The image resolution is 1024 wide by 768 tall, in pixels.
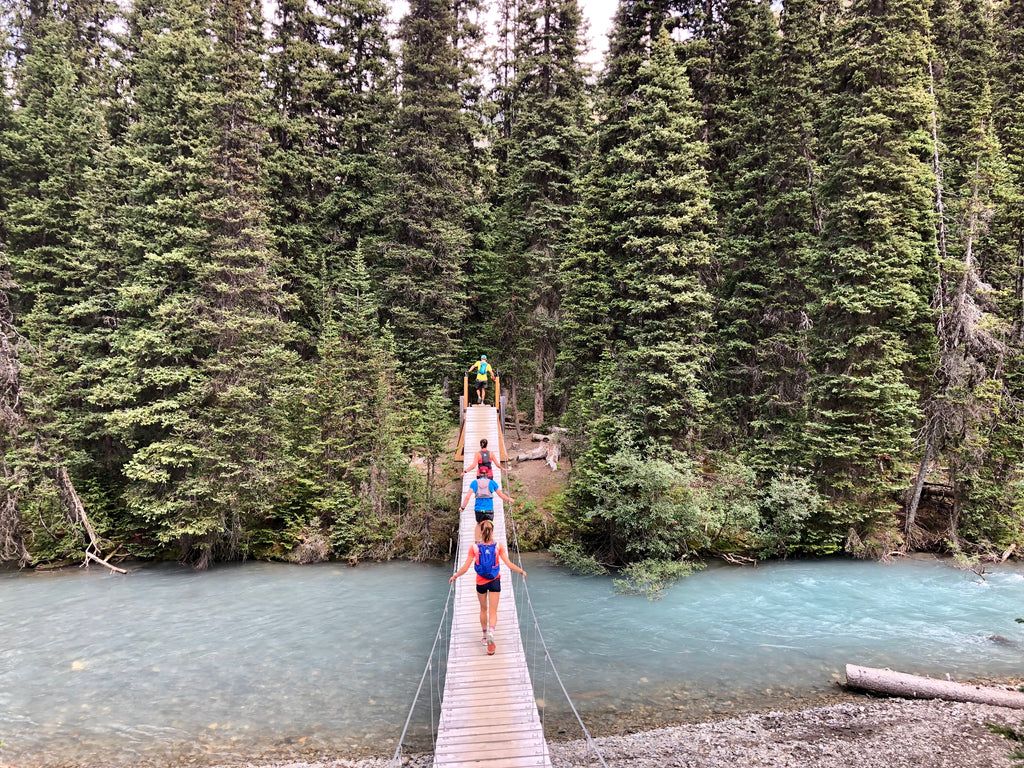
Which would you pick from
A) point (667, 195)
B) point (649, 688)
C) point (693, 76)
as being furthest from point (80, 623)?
point (693, 76)

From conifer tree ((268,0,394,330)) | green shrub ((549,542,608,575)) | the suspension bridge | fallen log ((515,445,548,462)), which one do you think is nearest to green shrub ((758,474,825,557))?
green shrub ((549,542,608,575))

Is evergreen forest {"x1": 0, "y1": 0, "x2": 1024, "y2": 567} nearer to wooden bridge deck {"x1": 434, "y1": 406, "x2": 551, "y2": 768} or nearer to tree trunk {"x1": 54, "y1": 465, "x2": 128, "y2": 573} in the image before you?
tree trunk {"x1": 54, "y1": 465, "x2": 128, "y2": 573}

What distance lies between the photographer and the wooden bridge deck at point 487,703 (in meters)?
6.16

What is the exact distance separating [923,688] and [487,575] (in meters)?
7.82

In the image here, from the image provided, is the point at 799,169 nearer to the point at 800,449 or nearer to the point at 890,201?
the point at 890,201

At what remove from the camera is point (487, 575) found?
7742 millimetres

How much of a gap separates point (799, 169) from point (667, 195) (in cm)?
523

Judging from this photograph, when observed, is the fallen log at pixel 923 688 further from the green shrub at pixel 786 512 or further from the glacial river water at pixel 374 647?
the green shrub at pixel 786 512

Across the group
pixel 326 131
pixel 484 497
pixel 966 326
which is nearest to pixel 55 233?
pixel 326 131

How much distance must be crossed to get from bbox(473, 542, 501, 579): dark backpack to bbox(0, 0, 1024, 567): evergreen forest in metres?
7.46

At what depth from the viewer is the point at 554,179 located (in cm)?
2273

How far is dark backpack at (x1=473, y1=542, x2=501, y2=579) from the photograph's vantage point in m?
7.69

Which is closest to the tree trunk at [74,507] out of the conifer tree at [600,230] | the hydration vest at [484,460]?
the hydration vest at [484,460]

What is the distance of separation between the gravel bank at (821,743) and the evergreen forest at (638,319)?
20.5ft
